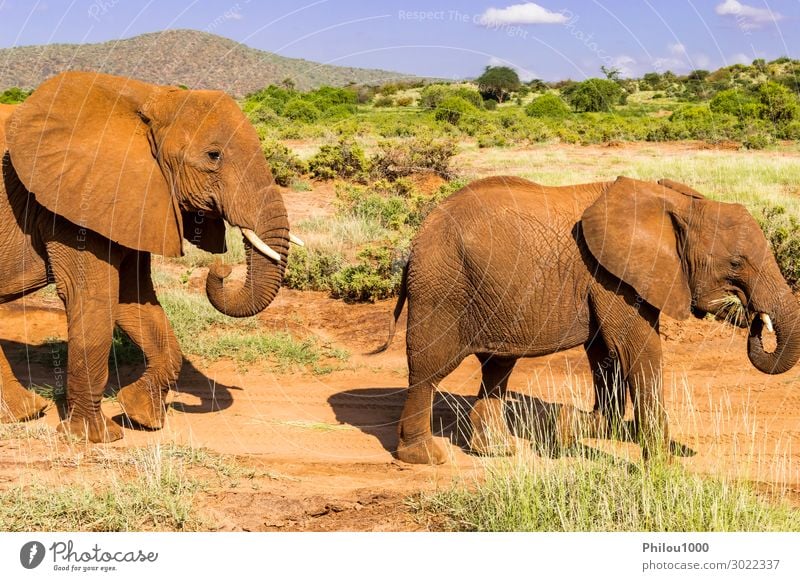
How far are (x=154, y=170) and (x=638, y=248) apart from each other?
3.80m

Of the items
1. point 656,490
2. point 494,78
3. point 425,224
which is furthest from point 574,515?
point 494,78

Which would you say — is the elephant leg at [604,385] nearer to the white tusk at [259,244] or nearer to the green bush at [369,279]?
the white tusk at [259,244]

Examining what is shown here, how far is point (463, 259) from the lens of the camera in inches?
288

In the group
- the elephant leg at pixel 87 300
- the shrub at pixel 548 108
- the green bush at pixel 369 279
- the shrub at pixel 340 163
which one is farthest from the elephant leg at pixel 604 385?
the shrub at pixel 548 108

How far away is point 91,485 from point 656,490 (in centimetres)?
371

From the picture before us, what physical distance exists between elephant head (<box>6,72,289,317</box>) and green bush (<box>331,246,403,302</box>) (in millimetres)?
5091

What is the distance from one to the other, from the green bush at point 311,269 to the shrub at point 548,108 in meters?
22.6

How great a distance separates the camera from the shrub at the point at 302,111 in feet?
105

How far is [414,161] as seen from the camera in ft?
64.9

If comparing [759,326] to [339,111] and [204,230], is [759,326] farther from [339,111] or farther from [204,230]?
[339,111]

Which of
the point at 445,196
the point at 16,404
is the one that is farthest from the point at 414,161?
the point at 16,404

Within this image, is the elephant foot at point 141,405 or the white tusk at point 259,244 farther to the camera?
the elephant foot at point 141,405

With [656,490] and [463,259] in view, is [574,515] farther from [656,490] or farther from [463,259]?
[463,259]

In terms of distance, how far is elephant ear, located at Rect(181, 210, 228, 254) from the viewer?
25.3 ft
